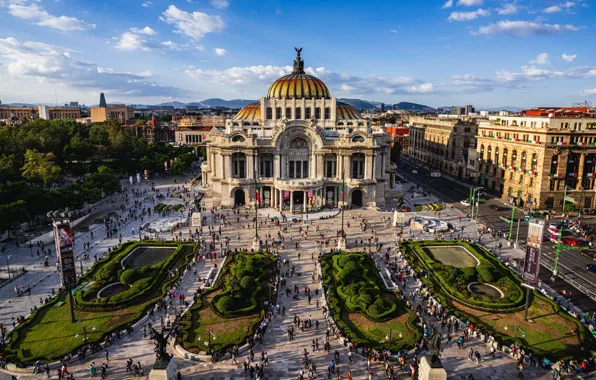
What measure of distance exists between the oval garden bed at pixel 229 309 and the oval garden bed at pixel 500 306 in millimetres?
18146

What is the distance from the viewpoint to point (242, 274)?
1816 inches

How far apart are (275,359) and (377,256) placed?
2629 cm

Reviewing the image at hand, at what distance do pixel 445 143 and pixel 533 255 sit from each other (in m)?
91.7

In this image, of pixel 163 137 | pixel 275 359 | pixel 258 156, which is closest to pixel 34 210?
pixel 258 156

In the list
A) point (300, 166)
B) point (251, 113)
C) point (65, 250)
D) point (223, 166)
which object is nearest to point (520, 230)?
point (300, 166)

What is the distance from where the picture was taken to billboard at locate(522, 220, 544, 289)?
3778 centimetres

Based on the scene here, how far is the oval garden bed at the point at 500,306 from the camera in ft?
115

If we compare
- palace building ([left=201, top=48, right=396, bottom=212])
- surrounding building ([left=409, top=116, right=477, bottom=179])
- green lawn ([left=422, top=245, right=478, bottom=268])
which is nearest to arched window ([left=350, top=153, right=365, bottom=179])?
palace building ([left=201, top=48, right=396, bottom=212])

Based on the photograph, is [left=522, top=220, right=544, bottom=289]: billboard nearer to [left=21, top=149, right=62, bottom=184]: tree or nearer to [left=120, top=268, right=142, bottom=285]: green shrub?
[left=120, top=268, right=142, bottom=285]: green shrub

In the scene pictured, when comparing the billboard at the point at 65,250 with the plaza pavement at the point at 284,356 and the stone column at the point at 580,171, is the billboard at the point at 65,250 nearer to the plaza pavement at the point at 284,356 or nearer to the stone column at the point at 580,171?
the plaza pavement at the point at 284,356

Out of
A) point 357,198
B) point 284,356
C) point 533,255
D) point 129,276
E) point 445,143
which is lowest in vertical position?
point 284,356

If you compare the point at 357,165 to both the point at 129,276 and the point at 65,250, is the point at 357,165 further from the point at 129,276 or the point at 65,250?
the point at 65,250

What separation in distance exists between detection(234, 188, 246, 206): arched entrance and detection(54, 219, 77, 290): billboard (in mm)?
45324

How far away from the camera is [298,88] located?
92.8 m
